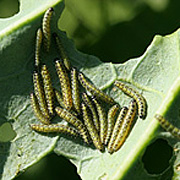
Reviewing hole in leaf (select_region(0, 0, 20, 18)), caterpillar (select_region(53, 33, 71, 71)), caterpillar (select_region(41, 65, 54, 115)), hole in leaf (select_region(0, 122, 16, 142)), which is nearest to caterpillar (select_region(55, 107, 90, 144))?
caterpillar (select_region(41, 65, 54, 115))

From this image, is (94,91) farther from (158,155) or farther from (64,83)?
(158,155)

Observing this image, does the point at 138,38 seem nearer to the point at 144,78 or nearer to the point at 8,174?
the point at 144,78

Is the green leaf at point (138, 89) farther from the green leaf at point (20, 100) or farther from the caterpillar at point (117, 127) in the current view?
the green leaf at point (20, 100)

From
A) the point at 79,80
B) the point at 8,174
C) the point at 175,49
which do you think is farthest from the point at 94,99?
the point at 8,174

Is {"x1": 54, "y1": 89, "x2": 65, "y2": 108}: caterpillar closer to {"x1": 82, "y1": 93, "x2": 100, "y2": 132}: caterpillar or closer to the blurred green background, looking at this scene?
{"x1": 82, "y1": 93, "x2": 100, "y2": 132}: caterpillar

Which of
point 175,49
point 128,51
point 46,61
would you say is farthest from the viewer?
point 128,51

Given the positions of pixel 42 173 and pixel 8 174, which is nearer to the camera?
pixel 8 174
